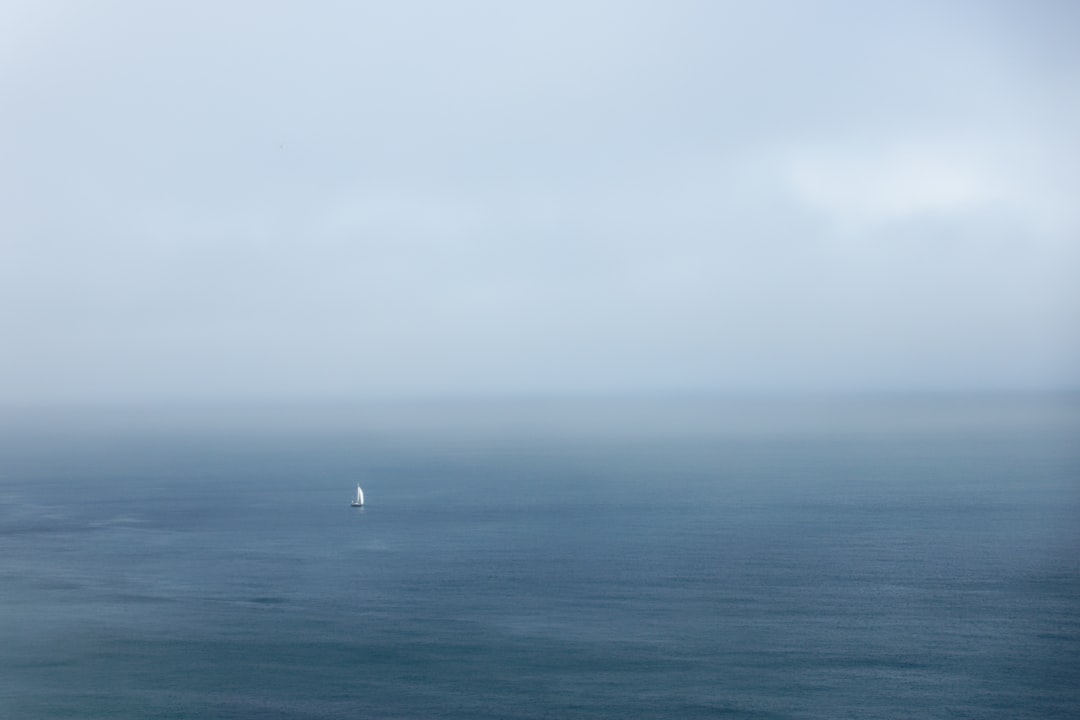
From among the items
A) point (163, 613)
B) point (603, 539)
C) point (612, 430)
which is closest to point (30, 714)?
point (163, 613)

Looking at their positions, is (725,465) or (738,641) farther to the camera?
(725,465)

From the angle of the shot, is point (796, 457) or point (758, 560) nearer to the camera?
point (758, 560)

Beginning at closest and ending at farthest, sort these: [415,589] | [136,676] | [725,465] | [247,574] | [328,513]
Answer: [136,676] → [415,589] → [247,574] → [328,513] → [725,465]

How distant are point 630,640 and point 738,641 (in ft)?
15.0

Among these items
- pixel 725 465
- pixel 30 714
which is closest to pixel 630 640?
pixel 30 714

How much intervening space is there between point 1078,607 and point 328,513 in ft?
174

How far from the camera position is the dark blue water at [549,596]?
36.7 m

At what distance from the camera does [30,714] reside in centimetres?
3519

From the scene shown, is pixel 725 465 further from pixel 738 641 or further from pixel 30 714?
pixel 30 714

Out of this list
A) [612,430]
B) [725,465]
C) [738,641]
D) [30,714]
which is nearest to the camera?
[30,714]

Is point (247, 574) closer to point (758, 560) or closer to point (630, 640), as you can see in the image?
point (630, 640)

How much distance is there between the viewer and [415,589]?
51.8 m

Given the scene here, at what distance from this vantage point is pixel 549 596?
49.9 meters

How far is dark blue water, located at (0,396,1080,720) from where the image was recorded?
36688 mm
